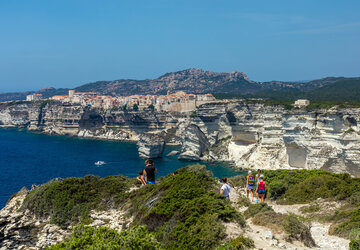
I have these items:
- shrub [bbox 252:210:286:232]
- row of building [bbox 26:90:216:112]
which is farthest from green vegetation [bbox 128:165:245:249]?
row of building [bbox 26:90:216:112]

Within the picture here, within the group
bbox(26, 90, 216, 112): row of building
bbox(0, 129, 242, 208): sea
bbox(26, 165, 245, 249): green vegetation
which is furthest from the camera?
bbox(26, 90, 216, 112): row of building

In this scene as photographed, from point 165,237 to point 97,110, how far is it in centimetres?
7362

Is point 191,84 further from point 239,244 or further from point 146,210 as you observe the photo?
point 239,244

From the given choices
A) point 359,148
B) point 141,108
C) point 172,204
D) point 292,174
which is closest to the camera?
point 172,204

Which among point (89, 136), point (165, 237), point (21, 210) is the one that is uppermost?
point (165, 237)

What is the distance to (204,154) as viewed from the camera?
48938 millimetres

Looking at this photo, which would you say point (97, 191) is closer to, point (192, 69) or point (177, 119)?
point (177, 119)

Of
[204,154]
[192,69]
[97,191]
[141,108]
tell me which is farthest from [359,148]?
[192,69]

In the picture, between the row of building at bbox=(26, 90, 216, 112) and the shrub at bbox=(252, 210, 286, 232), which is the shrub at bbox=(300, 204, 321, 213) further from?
the row of building at bbox=(26, 90, 216, 112)

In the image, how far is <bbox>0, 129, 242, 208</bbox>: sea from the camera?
37.0m

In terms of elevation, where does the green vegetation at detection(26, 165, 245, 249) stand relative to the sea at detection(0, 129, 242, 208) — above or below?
above

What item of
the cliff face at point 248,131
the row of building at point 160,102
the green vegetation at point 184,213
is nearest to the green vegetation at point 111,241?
the green vegetation at point 184,213

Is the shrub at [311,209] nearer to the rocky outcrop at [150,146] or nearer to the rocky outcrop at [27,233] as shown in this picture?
the rocky outcrop at [27,233]

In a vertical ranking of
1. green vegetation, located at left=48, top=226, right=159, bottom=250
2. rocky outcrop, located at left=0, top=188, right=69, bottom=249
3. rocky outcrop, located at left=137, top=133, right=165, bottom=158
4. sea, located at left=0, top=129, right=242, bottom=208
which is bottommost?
sea, located at left=0, top=129, right=242, bottom=208
